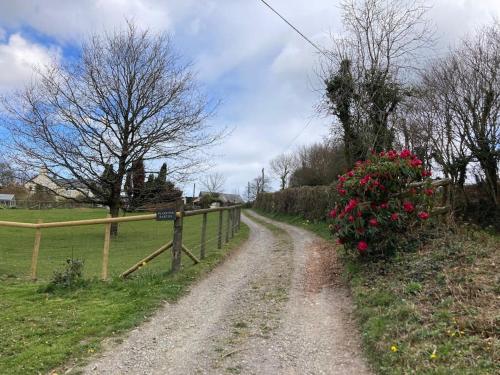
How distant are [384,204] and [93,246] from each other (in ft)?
35.3

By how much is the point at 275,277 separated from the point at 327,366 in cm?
422

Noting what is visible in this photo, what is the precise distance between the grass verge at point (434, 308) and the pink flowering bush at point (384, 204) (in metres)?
0.45

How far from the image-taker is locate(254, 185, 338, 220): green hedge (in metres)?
21.3

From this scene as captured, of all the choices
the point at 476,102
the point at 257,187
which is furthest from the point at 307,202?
the point at 257,187

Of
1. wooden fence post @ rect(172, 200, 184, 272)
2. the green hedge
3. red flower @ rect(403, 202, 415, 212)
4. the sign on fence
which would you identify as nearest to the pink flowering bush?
red flower @ rect(403, 202, 415, 212)

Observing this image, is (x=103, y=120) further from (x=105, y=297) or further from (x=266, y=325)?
(x=266, y=325)

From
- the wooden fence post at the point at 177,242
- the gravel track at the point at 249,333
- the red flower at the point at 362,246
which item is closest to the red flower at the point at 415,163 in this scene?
the red flower at the point at 362,246

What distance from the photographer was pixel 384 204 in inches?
309

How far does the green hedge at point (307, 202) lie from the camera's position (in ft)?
70.0

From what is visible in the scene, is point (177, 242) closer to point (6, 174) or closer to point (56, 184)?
point (56, 184)

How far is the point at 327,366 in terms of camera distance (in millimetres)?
4254

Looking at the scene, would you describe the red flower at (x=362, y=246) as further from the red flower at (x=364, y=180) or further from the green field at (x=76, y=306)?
the green field at (x=76, y=306)

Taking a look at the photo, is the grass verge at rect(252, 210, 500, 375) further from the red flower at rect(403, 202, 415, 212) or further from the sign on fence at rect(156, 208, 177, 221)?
the sign on fence at rect(156, 208, 177, 221)

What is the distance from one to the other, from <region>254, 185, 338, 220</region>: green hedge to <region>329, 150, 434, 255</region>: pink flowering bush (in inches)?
312
